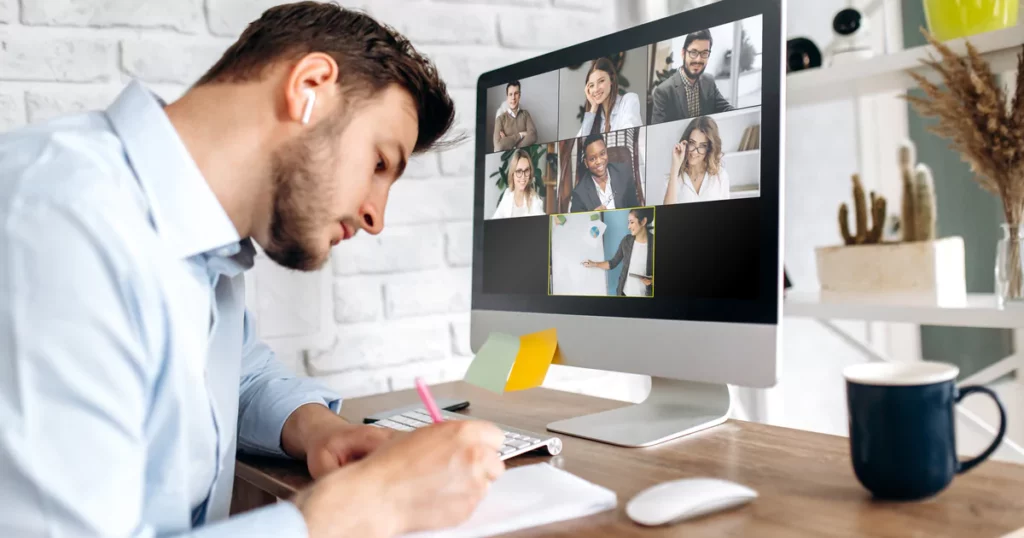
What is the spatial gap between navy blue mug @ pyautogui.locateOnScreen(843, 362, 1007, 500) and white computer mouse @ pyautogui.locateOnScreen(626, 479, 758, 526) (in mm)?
106

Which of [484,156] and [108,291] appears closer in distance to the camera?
[108,291]

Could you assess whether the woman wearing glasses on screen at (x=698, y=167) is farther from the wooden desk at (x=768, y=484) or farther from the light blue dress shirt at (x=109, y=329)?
the light blue dress shirt at (x=109, y=329)

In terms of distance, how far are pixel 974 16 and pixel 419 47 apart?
956 mm

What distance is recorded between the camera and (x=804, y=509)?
688 mm

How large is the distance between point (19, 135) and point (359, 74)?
0.32 meters

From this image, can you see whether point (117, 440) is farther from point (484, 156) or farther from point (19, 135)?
point (484, 156)

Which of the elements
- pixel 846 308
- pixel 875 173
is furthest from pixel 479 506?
pixel 875 173

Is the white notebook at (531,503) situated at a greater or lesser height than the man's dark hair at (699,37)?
lesser

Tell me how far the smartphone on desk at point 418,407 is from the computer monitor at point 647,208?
109 millimetres

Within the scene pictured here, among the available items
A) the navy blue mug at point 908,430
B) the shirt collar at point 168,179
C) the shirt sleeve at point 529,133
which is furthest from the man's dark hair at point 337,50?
the navy blue mug at point 908,430

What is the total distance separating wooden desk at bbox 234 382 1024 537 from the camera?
2.10 feet

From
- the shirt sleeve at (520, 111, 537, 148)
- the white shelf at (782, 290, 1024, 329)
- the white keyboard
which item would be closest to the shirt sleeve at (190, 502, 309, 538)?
the white keyboard

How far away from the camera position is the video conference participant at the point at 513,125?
3.71ft

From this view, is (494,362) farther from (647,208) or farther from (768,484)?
(768,484)
